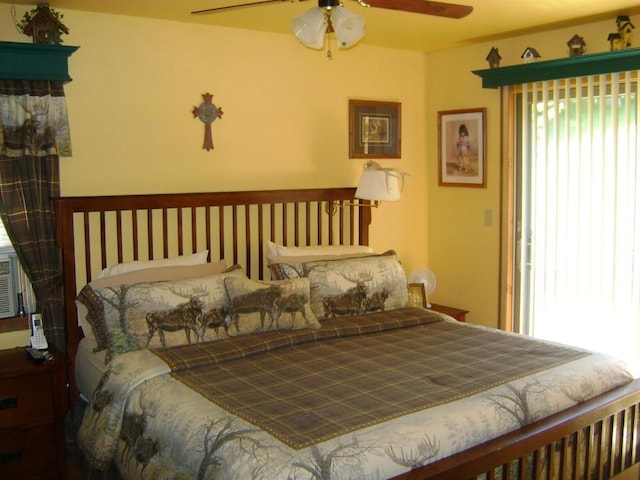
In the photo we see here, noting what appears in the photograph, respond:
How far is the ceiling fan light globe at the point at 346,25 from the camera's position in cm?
237

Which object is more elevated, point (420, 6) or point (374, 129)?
point (420, 6)

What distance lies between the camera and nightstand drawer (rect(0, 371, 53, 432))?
3020mm

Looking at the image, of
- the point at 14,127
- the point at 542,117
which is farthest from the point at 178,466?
Result: the point at 542,117

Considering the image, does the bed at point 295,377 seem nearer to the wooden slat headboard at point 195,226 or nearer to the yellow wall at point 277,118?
the wooden slat headboard at point 195,226

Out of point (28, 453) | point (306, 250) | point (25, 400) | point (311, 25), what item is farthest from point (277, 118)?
point (28, 453)

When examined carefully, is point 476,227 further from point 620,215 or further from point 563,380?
point 563,380

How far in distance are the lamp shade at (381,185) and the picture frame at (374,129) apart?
0.49m

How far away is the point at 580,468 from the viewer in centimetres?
260

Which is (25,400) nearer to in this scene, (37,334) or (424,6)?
(37,334)

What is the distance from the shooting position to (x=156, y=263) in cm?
355

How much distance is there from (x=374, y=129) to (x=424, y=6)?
2232 mm

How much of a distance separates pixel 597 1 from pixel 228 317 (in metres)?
2.48

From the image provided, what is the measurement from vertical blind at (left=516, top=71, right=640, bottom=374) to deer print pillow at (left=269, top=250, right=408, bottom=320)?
1064 mm

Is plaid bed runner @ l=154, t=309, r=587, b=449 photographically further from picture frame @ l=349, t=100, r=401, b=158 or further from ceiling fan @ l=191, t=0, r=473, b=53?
picture frame @ l=349, t=100, r=401, b=158
